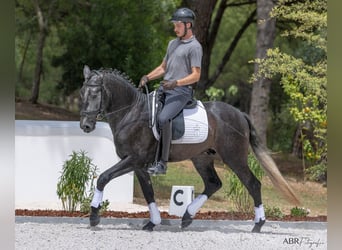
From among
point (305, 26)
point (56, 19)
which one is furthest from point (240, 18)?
point (305, 26)

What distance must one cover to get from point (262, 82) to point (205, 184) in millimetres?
6195

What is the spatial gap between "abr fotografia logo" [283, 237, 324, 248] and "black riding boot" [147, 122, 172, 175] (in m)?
1.34

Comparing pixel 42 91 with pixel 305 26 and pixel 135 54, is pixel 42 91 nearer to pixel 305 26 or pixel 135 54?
pixel 135 54

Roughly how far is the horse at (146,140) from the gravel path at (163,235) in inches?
7.3

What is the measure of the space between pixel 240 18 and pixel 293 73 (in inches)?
531

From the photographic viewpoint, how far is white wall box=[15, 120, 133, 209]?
877 centimetres

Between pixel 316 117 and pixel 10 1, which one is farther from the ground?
pixel 10 1

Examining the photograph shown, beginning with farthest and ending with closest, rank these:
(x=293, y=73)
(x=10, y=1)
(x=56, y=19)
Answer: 1. (x=56, y=19)
2. (x=293, y=73)
3. (x=10, y=1)

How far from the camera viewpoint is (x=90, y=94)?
6.35 m

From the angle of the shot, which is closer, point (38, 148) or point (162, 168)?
point (162, 168)

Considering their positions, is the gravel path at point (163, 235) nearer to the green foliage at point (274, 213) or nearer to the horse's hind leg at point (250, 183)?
the horse's hind leg at point (250, 183)

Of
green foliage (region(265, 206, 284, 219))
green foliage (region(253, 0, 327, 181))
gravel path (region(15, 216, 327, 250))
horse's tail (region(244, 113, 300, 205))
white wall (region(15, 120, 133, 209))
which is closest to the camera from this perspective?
gravel path (region(15, 216, 327, 250))

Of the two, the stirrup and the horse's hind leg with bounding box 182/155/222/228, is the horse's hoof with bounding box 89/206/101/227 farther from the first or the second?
the horse's hind leg with bounding box 182/155/222/228

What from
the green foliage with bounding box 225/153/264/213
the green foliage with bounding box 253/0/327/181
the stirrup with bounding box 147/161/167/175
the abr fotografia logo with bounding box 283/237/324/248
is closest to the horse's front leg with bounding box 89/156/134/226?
the stirrup with bounding box 147/161/167/175
